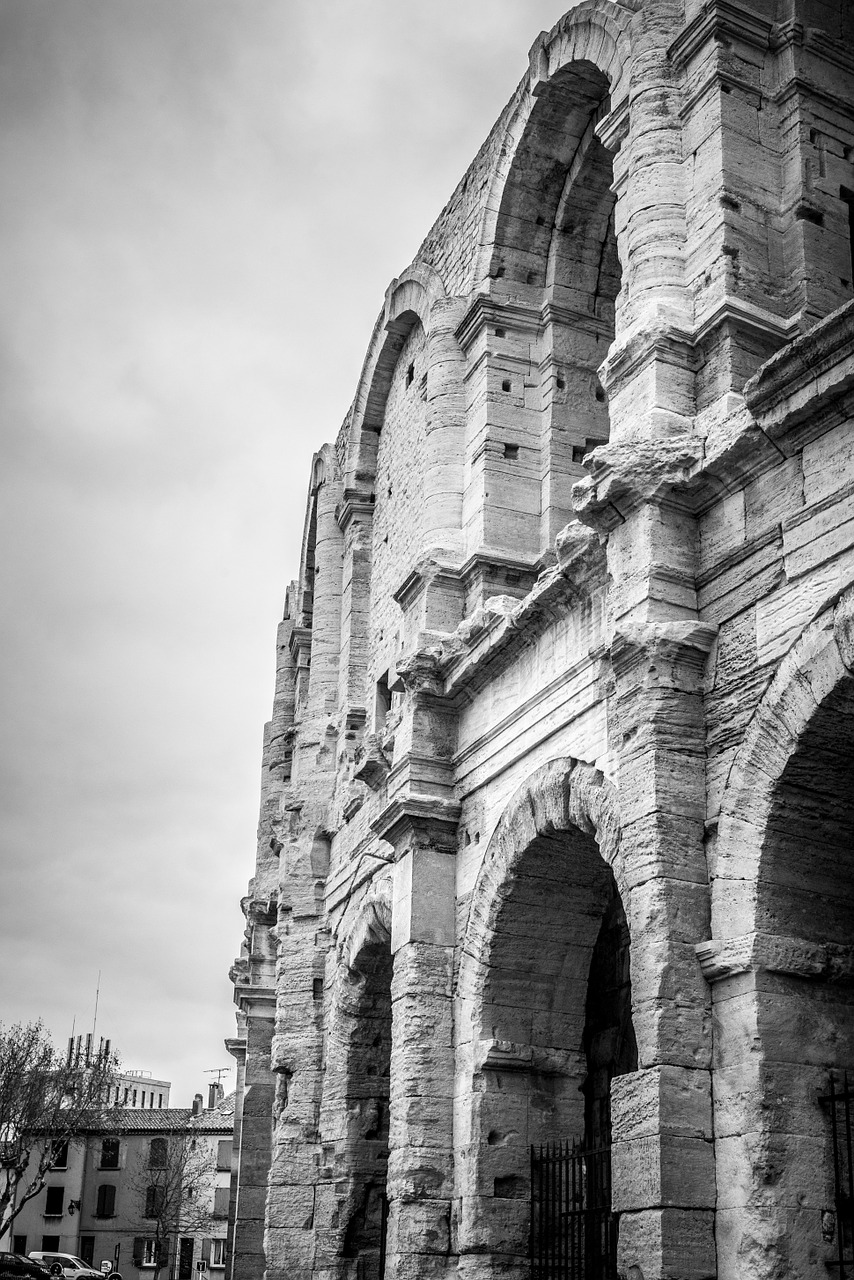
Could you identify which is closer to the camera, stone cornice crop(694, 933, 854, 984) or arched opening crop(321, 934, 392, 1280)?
stone cornice crop(694, 933, 854, 984)

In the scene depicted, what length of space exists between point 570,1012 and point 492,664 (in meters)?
2.49

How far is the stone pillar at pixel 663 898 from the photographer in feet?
22.9

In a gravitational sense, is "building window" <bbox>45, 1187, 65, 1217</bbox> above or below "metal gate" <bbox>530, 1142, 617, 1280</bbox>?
above

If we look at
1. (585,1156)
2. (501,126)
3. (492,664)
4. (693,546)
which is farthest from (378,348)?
(585,1156)

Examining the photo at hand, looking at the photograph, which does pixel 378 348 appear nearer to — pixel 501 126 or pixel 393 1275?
pixel 501 126

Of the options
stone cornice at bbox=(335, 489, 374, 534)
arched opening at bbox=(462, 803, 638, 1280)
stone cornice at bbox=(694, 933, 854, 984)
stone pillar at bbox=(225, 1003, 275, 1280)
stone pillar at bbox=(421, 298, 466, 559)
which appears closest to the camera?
stone cornice at bbox=(694, 933, 854, 984)

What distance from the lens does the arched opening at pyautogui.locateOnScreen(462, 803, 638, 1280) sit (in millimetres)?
9617

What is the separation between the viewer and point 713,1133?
7094mm

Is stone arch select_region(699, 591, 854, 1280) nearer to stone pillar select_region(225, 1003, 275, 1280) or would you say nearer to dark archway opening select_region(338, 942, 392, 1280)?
dark archway opening select_region(338, 942, 392, 1280)

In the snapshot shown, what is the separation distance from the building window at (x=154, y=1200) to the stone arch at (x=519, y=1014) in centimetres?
3366

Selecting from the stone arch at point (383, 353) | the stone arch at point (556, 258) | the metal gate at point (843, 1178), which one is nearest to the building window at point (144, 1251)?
the stone arch at point (383, 353)

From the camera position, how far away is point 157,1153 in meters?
42.7

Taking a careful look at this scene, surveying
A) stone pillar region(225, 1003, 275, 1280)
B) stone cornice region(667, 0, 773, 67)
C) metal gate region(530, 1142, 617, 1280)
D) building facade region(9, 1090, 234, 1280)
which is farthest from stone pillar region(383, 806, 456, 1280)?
building facade region(9, 1090, 234, 1280)

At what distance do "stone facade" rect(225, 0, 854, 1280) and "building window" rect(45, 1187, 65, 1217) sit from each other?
99.6ft
